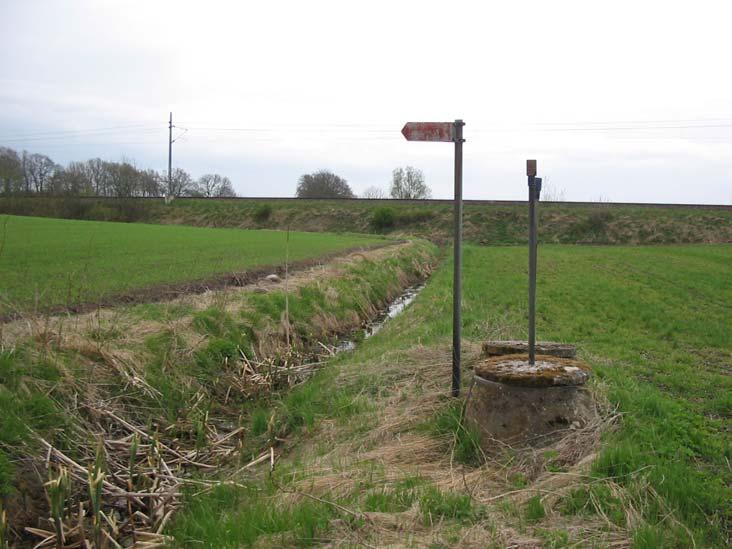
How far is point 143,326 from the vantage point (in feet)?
29.8

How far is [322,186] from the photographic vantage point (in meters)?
98.0

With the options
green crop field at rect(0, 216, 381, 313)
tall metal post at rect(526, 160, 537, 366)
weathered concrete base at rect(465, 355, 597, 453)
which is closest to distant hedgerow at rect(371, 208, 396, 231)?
green crop field at rect(0, 216, 381, 313)

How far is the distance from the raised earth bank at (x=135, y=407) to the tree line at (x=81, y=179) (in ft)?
Result: 192

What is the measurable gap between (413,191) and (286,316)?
8986cm

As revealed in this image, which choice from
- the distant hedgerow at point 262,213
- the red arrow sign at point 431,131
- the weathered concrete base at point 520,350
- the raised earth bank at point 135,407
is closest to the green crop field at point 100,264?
the raised earth bank at point 135,407

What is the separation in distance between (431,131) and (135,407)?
466 cm

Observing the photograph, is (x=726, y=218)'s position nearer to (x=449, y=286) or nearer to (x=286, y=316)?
(x=449, y=286)

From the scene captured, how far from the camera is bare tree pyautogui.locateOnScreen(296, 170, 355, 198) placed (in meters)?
98.0

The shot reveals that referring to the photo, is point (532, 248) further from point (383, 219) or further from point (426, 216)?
point (426, 216)

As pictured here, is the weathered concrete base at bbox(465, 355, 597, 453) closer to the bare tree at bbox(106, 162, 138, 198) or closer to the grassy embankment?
the grassy embankment

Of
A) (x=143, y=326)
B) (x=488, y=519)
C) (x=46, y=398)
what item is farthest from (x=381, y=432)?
(x=143, y=326)

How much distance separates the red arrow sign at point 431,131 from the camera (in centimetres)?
648

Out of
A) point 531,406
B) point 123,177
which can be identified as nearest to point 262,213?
point 123,177

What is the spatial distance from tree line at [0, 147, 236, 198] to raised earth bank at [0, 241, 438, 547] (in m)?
58.5
